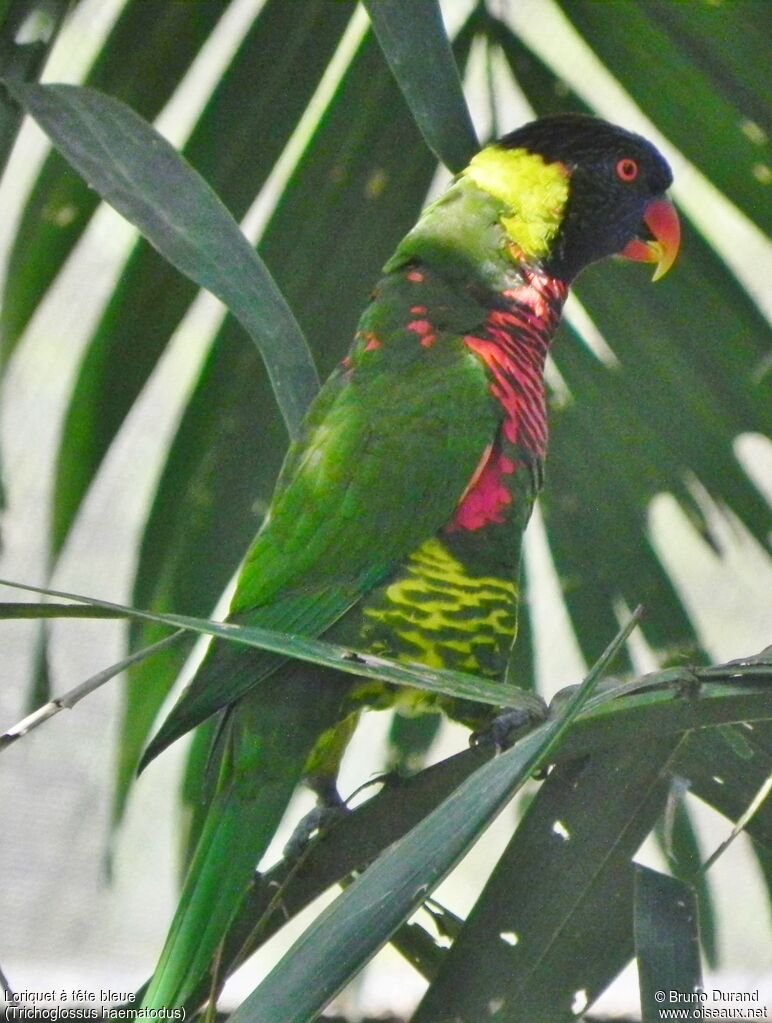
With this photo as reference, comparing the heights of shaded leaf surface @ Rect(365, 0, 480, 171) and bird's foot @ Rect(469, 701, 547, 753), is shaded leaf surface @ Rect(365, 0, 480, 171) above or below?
above

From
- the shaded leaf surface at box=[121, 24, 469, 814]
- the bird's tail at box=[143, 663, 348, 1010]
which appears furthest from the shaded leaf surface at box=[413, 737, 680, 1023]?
the shaded leaf surface at box=[121, 24, 469, 814]

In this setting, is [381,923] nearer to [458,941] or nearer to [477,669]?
[458,941]

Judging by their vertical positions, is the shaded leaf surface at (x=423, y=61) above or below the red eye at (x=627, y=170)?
below

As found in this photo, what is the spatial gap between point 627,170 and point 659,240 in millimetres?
149

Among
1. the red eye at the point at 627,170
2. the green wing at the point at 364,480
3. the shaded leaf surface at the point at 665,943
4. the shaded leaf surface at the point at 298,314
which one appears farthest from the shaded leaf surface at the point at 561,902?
the red eye at the point at 627,170

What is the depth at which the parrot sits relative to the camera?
96 centimetres

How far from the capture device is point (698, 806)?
1.77 metres

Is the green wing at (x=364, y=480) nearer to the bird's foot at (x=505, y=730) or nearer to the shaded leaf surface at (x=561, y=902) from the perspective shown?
the bird's foot at (x=505, y=730)

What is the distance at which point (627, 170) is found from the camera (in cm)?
141

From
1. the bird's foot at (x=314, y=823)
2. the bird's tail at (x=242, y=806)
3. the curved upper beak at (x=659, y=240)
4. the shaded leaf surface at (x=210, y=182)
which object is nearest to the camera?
the bird's tail at (x=242, y=806)

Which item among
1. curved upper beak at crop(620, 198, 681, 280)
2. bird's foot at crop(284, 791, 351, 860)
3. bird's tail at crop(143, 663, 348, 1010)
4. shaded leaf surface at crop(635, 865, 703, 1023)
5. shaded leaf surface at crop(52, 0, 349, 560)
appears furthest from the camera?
curved upper beak at crop(620, 198, 681, 280)

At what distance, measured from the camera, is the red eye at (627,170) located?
1.41 metres

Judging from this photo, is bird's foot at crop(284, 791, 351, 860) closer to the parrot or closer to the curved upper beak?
the parrot

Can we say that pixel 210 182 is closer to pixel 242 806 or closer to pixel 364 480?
pixel 364 480
